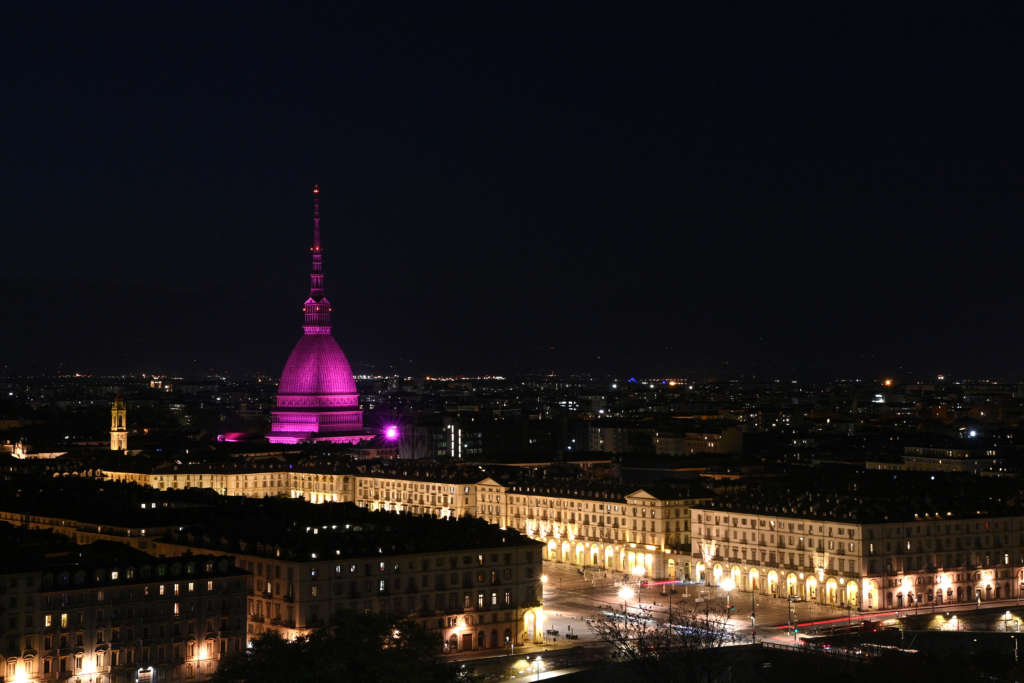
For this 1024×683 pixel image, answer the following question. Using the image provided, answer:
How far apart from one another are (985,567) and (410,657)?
4407cm

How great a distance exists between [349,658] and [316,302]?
413 feet

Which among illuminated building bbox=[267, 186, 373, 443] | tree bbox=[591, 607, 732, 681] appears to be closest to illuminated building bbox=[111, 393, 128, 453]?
A: illuminated building bbox=[267, 186, 373, 443]

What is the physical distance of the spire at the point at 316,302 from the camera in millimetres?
184500

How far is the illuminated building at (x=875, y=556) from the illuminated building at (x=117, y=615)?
103ft

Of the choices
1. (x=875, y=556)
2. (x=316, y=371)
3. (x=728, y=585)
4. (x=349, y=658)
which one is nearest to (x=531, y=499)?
(x=728, y=585)

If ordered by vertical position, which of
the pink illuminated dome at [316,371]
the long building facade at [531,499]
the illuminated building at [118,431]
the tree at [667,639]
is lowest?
the tree at [667,639]

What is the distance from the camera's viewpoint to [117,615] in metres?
71.1

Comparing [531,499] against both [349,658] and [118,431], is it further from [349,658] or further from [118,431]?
[118,431]

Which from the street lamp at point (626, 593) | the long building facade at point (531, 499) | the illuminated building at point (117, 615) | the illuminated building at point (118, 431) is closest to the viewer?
the illuminated building at point (117, 615)

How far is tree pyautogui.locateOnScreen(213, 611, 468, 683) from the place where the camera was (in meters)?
58.9

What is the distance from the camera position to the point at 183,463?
14412cm

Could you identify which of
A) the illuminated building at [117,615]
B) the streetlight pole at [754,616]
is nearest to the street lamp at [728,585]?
the streetlight pole at [754,616]

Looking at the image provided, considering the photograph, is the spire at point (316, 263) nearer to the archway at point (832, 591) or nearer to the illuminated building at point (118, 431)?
the illuminated building at point (118, 431)

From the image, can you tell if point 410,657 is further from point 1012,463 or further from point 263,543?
point 1012,463
